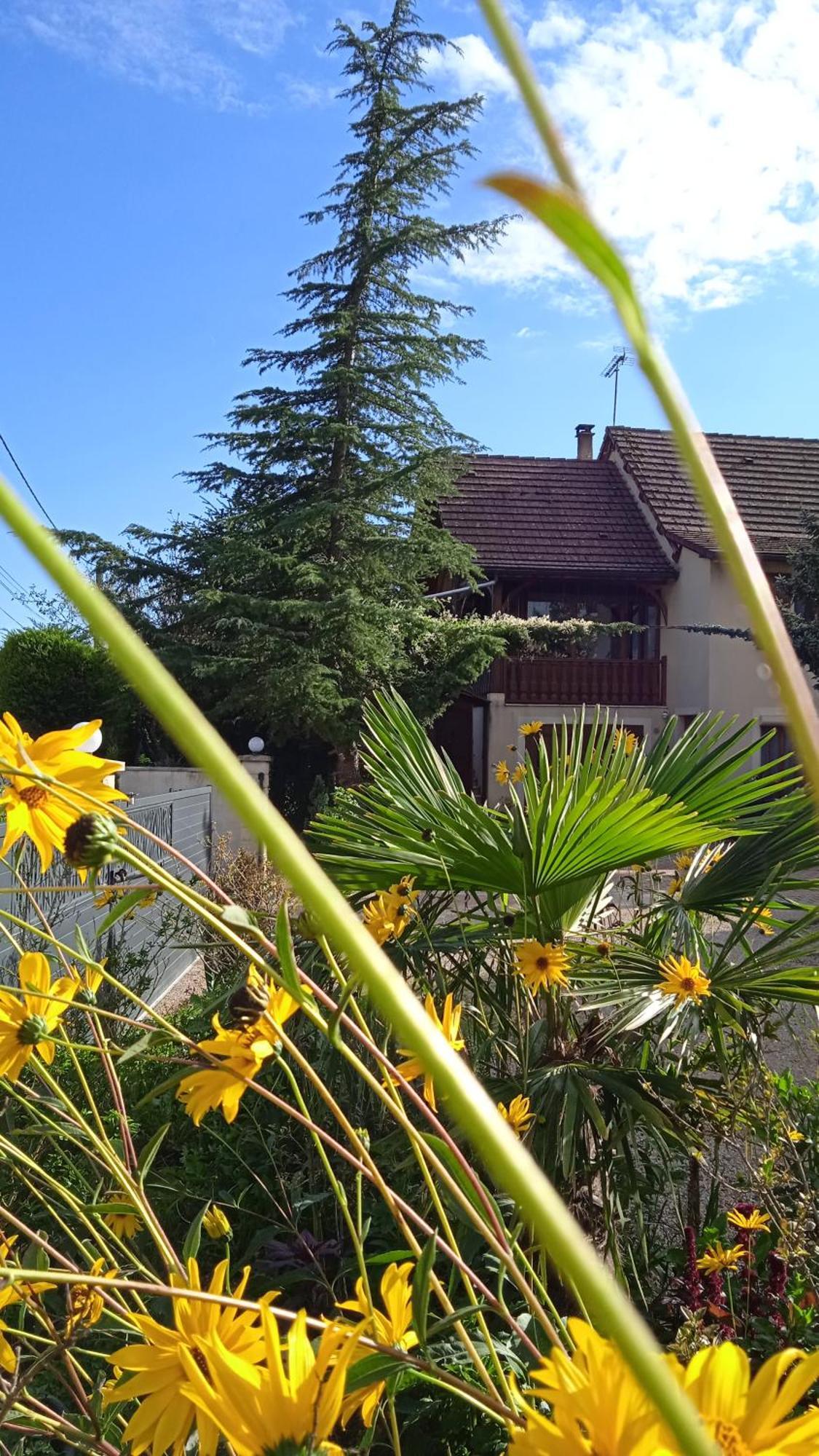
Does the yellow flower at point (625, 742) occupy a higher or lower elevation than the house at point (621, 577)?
lower

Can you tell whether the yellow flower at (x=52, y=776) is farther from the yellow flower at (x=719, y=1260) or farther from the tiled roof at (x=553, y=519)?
the tiled roof at (x=553, y=519)

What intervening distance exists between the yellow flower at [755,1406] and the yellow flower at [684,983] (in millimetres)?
1472

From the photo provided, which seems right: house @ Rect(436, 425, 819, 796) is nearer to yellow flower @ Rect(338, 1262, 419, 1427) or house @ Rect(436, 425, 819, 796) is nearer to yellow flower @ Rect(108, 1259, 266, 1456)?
yellow flower @ Rect(338, 1262, 419, 1427)


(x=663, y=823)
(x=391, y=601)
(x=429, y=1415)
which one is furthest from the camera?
(x=391, y=601)

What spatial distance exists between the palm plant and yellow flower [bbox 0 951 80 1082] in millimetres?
987

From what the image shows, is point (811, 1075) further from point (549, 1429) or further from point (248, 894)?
point (549, 1429)

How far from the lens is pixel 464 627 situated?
13102 mm

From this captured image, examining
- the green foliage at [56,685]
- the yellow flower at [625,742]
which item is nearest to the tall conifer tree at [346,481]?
the green foliage at [56,685]

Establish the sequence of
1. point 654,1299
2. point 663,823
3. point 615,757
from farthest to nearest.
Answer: point 615,757 → point 654,1299 → point 663,823

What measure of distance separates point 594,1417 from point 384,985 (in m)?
0.23

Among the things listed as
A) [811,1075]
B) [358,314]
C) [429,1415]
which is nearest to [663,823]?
[429,1415]

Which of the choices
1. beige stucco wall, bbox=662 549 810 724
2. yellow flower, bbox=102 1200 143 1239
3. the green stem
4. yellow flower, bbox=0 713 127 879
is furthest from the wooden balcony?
the green stem

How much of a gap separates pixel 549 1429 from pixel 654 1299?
2075mm

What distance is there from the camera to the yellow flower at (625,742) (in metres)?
2.38
